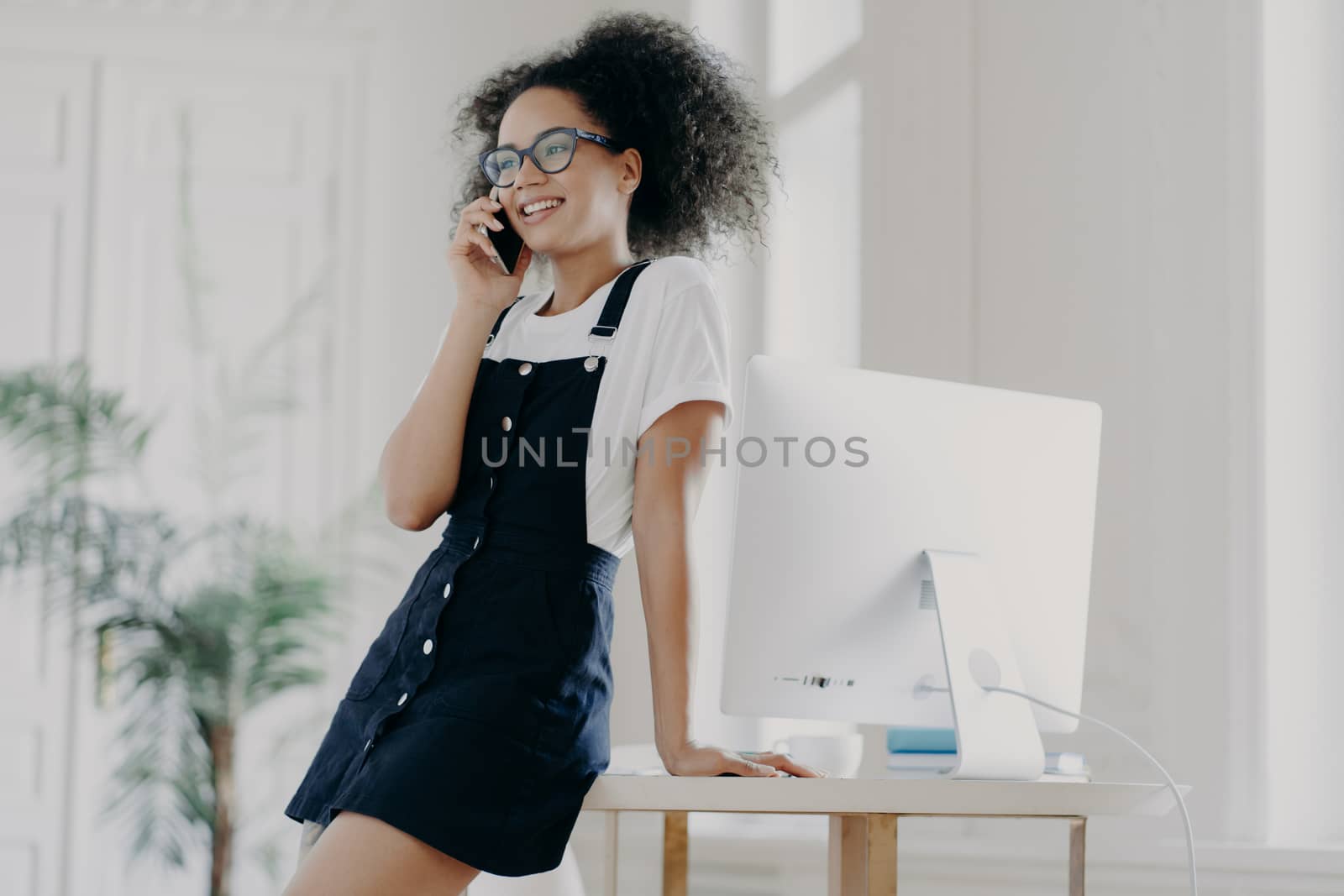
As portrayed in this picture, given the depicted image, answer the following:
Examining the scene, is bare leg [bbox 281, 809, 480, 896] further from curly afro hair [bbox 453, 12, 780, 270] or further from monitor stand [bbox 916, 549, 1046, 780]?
curly afro hair [bbox 453, 12, 780, 270]

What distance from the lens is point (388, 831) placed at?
1178mm

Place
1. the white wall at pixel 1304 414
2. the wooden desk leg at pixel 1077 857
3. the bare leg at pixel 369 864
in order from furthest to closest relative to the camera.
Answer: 1. the white wall at pixel 1304 414
2. the wooden desk leg at pixel 1077 857
3. the bare leg at pixel 369 864

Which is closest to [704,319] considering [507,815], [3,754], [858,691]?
[858,691]

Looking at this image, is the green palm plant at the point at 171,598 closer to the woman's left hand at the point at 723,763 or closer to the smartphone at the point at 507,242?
the smartphone at the point at 507,242

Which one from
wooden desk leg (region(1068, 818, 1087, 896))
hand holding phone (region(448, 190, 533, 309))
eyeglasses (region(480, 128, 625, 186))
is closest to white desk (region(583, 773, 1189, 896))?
wooden desk leg (region(1068, 818, 1087, 896))

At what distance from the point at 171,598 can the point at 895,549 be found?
2.66 m

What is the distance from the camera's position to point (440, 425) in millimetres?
1394

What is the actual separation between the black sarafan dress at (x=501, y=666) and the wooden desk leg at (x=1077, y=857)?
0.55m

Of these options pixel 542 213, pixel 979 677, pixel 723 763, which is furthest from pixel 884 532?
pixel 542 213

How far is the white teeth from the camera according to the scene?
147cm

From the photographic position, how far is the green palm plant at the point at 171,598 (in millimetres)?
3318

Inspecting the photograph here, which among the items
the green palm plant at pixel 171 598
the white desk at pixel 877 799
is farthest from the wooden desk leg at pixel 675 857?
the green palm plant at pixel 171 598

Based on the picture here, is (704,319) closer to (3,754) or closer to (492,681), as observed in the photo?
(492,681)

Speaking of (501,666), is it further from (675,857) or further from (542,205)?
(675,857)
